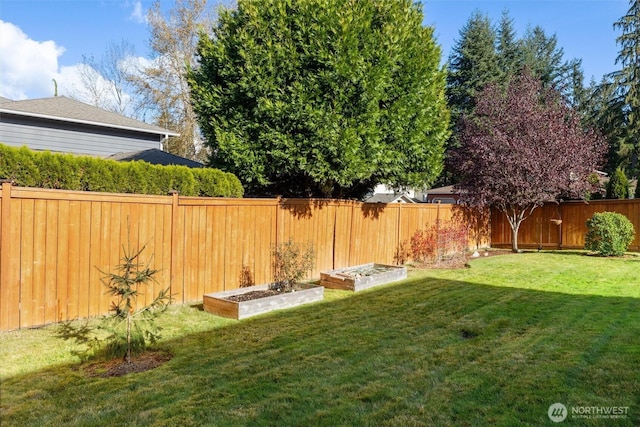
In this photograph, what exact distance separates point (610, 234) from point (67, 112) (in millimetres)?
16609

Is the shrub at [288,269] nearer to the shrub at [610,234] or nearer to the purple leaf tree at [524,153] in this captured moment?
the purple leaf tree at [524,153]

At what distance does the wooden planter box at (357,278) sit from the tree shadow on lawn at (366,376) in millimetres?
1945

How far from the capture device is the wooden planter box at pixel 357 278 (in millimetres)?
7895

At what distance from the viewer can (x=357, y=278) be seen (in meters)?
7.95

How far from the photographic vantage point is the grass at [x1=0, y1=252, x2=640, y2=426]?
10.1ft

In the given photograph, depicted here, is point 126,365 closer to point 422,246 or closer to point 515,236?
point 422,246

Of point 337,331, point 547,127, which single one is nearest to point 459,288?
point 337,331

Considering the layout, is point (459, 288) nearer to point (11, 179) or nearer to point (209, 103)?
point (209, 103)

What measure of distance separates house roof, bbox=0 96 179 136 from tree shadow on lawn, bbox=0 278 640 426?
30.9 feet

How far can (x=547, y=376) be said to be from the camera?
3.73m

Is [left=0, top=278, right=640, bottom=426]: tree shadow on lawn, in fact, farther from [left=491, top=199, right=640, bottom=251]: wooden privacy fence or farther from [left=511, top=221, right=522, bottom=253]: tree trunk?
[left=491, top=199, right=640, bottom=251]: wooden privacy fence

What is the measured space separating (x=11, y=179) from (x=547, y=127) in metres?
14.1

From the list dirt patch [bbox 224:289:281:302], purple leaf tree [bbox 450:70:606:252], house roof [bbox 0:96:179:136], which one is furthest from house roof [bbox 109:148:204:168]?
purple leaf tree [bbox 450:70:606:252]

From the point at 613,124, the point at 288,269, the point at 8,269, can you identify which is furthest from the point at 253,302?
the point at 613,124
